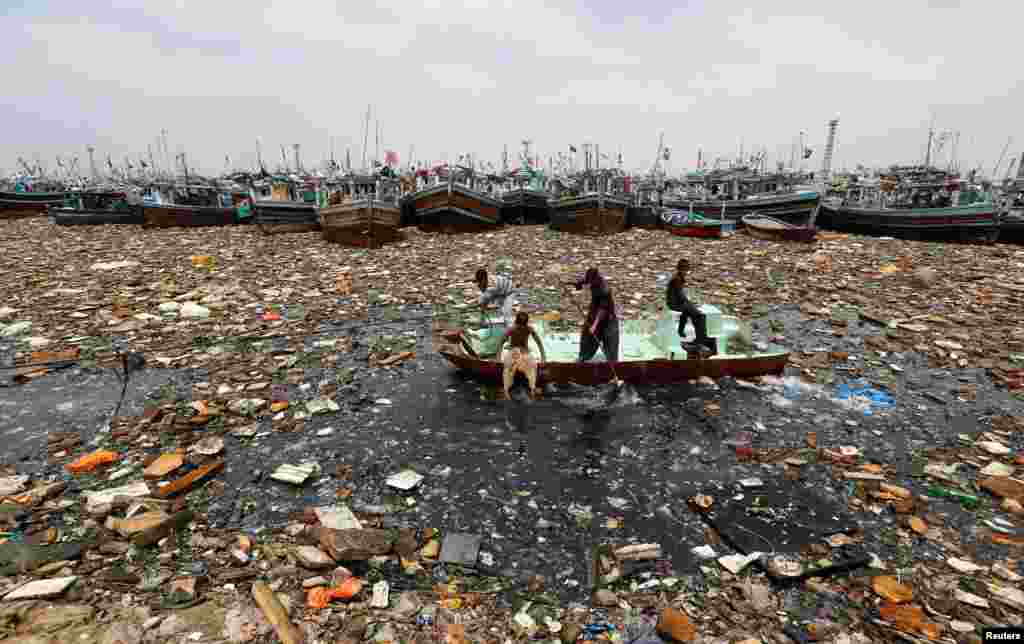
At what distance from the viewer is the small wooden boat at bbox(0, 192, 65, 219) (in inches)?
963

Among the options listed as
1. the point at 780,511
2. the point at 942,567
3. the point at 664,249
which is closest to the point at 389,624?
the point at 780,511

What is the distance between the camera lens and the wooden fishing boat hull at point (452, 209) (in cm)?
→ 1864

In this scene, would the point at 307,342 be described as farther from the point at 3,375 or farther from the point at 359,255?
the point at 359,255

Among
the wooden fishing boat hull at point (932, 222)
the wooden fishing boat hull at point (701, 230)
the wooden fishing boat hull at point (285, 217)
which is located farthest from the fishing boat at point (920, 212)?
the wooden fishing boat hull at point (285, 217)

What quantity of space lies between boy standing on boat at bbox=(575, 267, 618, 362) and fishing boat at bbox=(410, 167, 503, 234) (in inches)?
550

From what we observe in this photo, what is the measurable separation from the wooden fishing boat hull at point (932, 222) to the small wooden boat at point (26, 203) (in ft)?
131

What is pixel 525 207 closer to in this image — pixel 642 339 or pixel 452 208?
pixel 452 208

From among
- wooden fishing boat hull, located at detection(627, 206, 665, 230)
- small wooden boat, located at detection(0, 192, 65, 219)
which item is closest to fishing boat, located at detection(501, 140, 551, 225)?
wooden fishing boat hull, located at detection(627, 206, 665, 230)

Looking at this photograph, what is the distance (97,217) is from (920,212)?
3293 centimetres

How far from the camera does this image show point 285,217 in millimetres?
19016

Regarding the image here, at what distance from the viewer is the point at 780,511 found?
378 centimetres

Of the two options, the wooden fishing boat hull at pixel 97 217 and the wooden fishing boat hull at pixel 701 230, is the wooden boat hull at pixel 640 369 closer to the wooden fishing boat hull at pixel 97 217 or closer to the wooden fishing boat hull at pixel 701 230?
the wooden fishing boat hull at pixel 701 230

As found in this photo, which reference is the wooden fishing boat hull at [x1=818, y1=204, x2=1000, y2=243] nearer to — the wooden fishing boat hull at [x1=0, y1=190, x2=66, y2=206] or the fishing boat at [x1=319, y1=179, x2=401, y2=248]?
the fishing boat at [x1=319, y1=179, x2=401, y2=248]

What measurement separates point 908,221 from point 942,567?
18.7 m
